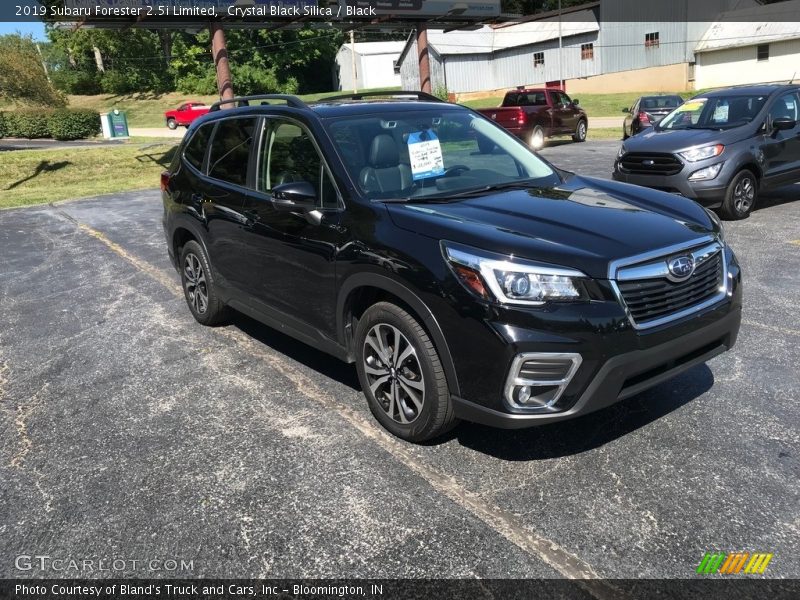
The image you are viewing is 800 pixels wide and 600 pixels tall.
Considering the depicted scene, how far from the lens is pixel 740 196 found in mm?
8875

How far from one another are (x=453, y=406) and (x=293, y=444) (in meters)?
1.00

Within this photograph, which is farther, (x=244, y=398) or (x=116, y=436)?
(x=244, y=398)

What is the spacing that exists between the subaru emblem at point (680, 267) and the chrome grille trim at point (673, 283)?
24 mm

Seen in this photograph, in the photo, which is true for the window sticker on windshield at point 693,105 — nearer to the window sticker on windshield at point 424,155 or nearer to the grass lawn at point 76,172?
the window sticker on windshield at point 424,155

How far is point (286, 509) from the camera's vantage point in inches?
122

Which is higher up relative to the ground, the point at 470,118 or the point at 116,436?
the point at 470,118

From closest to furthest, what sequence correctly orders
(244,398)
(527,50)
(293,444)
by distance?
1. (293,444)
2. (244,398)
3. (527,50)

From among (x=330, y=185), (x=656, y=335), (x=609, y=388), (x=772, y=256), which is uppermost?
(x=330, y=185)

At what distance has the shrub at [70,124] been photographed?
38531 mm

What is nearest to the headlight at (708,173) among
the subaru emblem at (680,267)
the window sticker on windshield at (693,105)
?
the window sticker on windshield at (693,105)

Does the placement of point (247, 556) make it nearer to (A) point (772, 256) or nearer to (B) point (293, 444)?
(B) point (293, 444)

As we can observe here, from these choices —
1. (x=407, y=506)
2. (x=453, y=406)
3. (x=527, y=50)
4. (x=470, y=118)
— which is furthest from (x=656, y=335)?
(x=527, y=50)

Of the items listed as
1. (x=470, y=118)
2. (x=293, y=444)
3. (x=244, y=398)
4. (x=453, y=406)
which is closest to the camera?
(x=453, y=406)

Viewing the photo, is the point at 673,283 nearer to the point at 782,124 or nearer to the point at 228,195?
the point at 228,195
